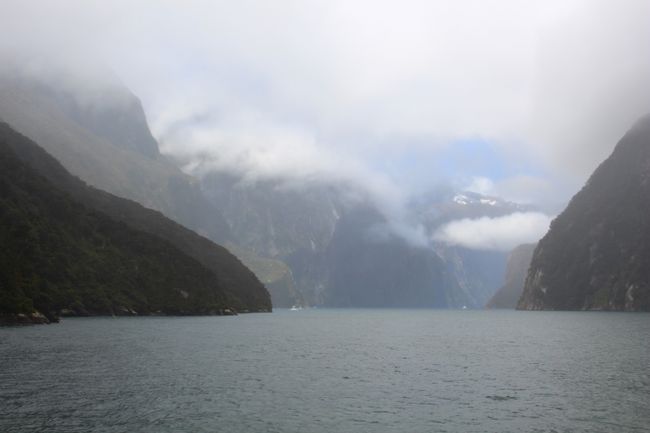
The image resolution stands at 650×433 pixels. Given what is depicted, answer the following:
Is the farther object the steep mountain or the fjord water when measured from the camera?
the steep mountain

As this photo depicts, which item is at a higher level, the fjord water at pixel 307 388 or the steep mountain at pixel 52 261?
the steep mountain at pixel 52 261

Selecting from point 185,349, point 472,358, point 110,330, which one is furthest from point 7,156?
point 472,358

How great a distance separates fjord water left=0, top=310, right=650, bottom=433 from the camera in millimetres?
42969

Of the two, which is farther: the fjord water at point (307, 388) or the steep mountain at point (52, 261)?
the steep mountain at point (52, 261)

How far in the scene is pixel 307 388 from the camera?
5797 cm

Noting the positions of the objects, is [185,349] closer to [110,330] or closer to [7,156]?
→ [110,330]

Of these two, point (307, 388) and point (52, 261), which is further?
point (52, 261)

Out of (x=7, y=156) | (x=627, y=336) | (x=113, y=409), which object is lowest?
(x=113, y=409)

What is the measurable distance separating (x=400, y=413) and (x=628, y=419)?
18395 mm

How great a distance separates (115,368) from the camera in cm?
6631

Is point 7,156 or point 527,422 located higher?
point 7,156

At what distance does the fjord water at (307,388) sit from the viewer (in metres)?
43.0

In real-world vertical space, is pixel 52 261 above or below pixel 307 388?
above

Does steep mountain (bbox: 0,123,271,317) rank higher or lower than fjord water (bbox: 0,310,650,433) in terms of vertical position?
higher
